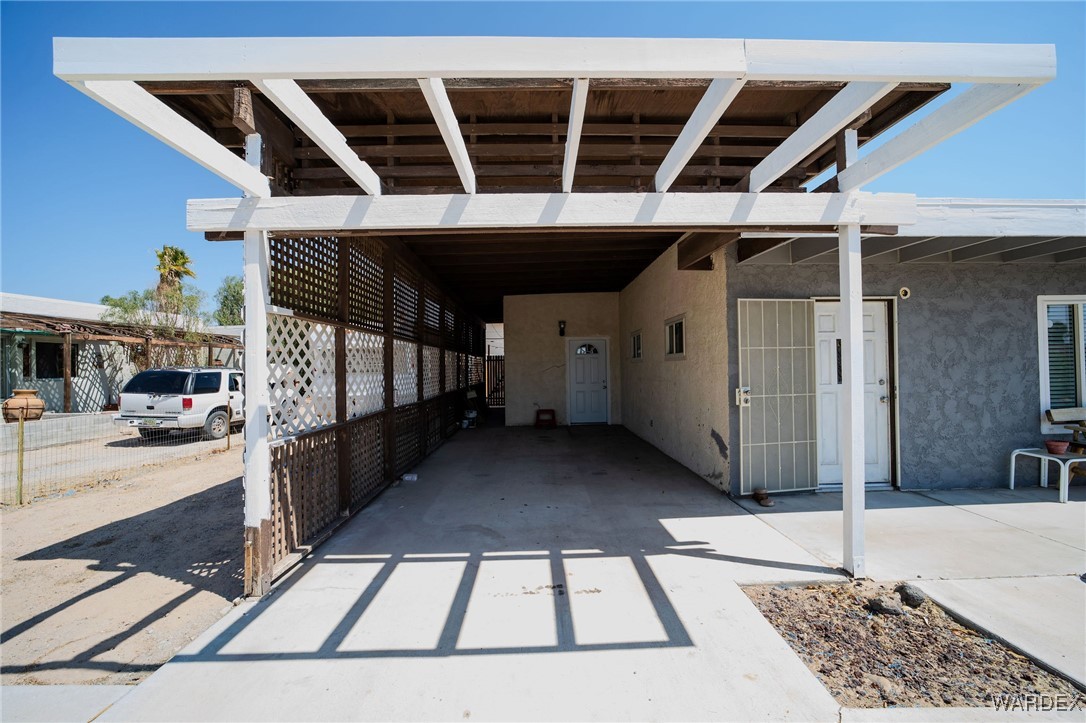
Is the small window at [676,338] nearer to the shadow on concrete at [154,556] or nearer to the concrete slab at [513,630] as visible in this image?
the concrete slab at [513,630]

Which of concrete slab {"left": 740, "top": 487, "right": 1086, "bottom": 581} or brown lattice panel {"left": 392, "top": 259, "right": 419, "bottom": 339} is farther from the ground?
brown lattice panel {"left": 392, "top": 259, "right": 419, "bottom": 339}

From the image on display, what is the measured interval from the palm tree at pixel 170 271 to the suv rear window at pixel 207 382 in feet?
28.3

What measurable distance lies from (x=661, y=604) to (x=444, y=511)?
8.17 feet

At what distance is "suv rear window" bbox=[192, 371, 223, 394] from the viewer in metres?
9.29

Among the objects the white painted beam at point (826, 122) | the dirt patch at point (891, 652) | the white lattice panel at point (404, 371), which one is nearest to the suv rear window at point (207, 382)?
the white lattice panel at point (404, 371)

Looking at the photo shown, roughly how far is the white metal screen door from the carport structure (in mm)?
931

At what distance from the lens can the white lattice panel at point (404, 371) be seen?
5969 mm

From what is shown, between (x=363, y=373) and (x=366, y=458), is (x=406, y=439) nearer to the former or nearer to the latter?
(x=366, y=458)

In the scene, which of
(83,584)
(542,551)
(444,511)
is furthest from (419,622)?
(83,584)

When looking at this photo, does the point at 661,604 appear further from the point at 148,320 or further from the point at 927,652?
the point at 148,320

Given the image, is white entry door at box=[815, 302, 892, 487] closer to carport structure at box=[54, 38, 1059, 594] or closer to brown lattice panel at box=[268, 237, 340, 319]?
carport structure at box=[54, 38, 1059, 594]

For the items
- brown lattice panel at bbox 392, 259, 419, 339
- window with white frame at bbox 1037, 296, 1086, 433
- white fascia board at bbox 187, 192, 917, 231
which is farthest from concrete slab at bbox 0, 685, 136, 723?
window with white frame at bbox 1037, 296, 1086, 433

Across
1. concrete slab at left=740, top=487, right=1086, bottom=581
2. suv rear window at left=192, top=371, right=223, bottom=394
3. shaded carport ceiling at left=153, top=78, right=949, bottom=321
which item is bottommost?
concrete slab at left=740, top=487, right=1086, bottom=581

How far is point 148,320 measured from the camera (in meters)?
14.8
